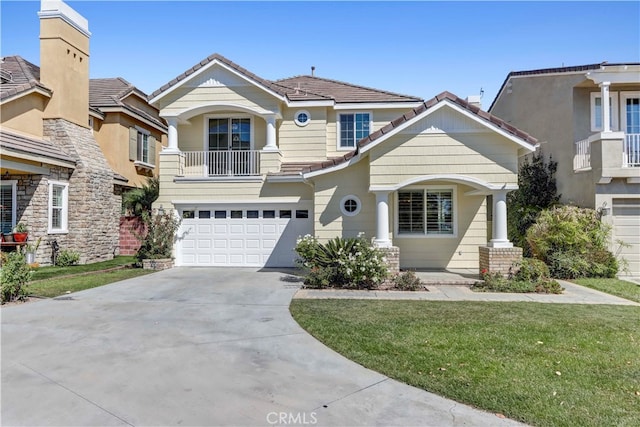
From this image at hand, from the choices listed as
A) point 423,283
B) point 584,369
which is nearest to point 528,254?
point 423,283

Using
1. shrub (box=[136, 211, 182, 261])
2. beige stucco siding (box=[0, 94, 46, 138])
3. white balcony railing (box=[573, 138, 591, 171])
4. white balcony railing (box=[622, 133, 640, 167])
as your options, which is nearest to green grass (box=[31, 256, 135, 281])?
shrub (box=[136, 211, 182, 261])

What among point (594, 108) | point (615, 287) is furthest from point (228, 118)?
point (594, 108)

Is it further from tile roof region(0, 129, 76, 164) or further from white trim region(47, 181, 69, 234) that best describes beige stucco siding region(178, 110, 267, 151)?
white trim region(47, 181, 69, 234)

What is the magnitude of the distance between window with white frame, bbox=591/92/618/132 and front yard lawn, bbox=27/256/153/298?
57.9ft

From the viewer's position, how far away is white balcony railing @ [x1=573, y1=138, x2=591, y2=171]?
13347 mm

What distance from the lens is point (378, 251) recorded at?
10266 millimetres

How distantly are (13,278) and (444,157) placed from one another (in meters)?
11.0

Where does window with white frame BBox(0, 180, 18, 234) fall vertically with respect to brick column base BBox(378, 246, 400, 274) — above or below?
above

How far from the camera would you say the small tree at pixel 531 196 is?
14.5 metres

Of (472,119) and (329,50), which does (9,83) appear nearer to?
(329,50)

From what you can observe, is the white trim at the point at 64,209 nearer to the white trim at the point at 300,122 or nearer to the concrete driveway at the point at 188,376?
the concrete driveway at the point at 188,376

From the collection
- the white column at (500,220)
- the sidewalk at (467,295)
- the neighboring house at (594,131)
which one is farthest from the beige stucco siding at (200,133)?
the neighboring house at (594,131)

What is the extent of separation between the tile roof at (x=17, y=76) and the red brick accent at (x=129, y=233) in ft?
19.8

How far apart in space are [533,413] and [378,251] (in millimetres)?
6732
